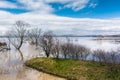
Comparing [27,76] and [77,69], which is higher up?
[77,69]

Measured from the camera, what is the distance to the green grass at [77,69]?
31.2 m

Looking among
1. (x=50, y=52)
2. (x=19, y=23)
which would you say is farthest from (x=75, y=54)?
(x=19, y=23)

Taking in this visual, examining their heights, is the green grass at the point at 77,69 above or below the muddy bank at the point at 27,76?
above

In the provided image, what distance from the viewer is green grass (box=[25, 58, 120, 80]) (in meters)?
31.2

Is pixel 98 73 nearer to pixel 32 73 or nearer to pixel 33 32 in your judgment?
pixel 32 73

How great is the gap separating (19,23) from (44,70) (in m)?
52.4

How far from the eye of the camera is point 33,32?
107m

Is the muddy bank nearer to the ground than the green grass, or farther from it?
nearer to the ground

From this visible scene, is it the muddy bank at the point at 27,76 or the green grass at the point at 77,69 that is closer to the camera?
the green grass at the point at 77,69

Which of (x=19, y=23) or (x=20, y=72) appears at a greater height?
(x=19, y=23)

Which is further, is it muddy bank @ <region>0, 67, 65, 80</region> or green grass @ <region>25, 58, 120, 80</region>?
muddy bank @ <region>0, 67, 65, 80</region>

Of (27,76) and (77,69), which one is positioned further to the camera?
(77,69)

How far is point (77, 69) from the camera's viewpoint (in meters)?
34.8

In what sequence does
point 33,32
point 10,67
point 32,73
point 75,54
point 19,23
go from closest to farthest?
point 32,73
point 10,67
point 75,54
point 19,23
point 33,32
